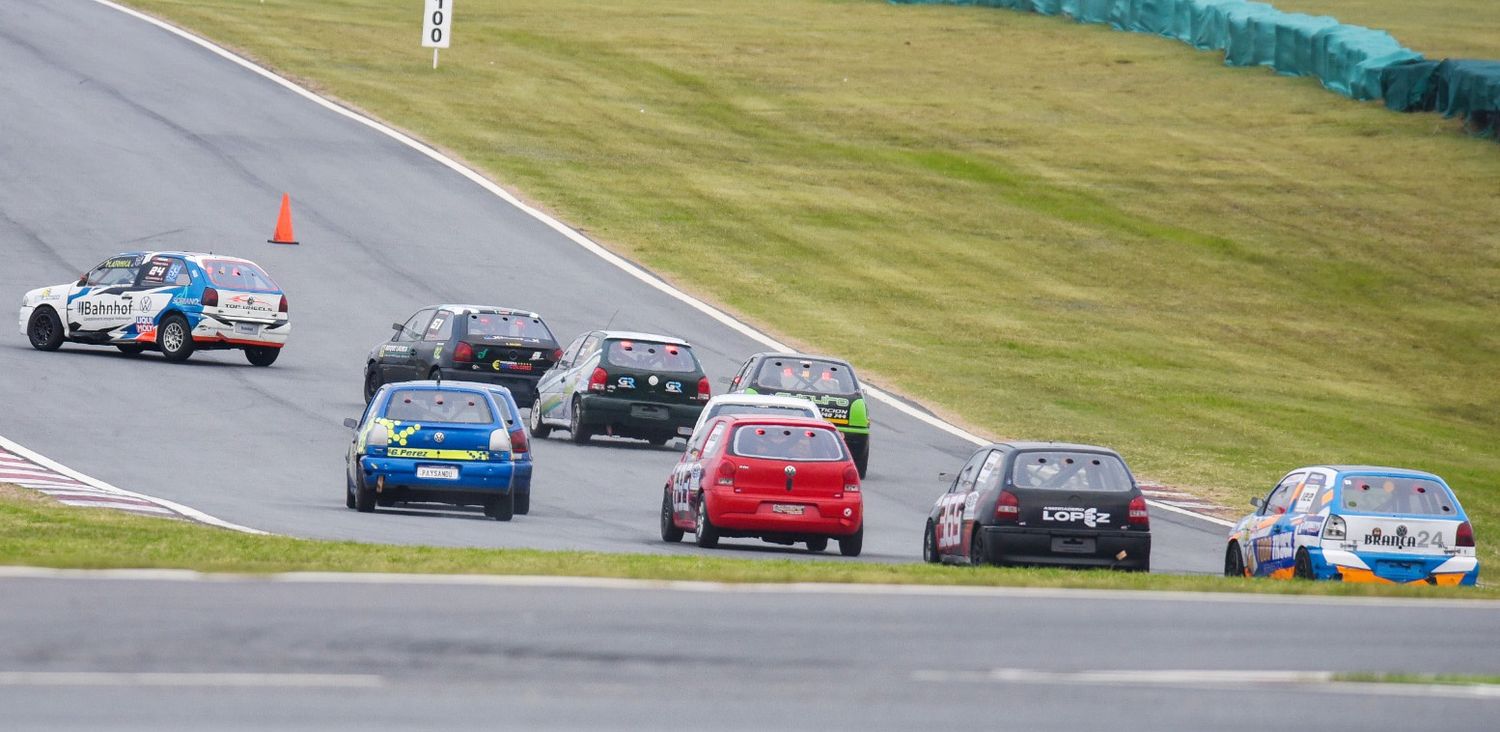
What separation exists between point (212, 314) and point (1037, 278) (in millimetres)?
19779

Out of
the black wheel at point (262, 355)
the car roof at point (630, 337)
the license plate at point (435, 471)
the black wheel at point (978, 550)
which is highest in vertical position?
the car roof at point (630, 337)

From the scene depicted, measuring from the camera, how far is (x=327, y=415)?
2797 cm

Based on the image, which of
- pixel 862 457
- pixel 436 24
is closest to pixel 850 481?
pixel 862 457

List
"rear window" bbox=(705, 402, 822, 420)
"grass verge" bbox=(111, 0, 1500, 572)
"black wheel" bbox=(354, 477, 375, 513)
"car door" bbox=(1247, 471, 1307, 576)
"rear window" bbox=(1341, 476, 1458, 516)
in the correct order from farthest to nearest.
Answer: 1. "grass verge" bbox=(111, 0, 1500, 572)
2. "rear window" bbox=(705, 402, 822, 420)
3. "black wheel" bbox=(354, 477, 375, 513)
4. "car door" bbox=(1247, 471, 1307, 576)
5. "rear window" bbox=(1341, 476, 1458, 516)

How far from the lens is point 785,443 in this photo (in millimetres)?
20609

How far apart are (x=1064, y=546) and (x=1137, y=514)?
2.32 feet

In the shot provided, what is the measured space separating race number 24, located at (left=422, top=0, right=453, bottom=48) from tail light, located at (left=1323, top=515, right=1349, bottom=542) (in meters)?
41.0

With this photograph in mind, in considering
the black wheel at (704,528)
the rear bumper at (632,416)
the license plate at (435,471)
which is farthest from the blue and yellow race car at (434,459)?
the rear bumper at (632,416)

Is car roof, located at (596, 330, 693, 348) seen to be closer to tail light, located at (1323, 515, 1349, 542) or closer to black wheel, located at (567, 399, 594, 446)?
black wheel, located at (567, 399, 594, 446)

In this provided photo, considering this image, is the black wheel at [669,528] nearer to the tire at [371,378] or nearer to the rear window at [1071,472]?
the rear window at [1071,472]

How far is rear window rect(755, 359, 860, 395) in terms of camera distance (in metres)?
27.4

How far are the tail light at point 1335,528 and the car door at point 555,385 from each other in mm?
11900

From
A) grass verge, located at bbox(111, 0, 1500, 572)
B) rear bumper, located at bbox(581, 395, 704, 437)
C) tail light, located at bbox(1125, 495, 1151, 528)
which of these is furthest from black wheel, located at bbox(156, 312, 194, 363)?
tail light, located at bbox(1125, 495, 1151, 528)

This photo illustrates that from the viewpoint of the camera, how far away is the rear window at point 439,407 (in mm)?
21516
